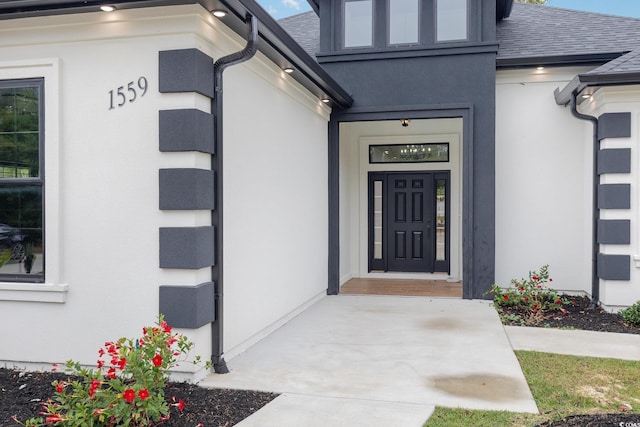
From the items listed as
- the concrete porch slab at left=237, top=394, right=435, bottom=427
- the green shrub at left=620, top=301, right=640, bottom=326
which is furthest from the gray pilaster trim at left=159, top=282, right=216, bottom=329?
the green shrub at left=620, top=301, right=640, bottom=326

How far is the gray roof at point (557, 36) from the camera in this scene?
823 cm

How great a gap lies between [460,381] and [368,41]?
6.08 metres

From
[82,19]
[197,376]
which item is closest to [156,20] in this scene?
[82,19]

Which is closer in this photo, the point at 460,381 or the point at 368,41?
the point at 460,381

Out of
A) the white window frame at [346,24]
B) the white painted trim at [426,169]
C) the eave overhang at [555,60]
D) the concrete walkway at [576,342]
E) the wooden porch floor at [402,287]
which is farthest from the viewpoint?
the white painted trim at [426,169]

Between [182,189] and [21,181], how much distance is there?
61.5 inches

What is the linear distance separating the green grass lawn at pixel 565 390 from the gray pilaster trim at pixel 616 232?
267 cm

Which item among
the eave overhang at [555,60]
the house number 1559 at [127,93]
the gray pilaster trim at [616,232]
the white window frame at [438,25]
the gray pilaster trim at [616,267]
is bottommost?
the gray pilaster trim at [616,267]

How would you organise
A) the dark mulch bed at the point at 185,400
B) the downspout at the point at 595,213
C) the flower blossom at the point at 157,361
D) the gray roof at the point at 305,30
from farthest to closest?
the gray roof at the point at 305,30
the downspout at the point at 595,213
the dark mulch bed at the point at 185,400
the flower blossom at the point at 157,361

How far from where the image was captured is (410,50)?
28.0 feet

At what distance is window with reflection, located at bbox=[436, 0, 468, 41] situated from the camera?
332 inches

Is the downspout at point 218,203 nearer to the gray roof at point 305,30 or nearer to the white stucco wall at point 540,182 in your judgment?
the gray roof at point 305,30

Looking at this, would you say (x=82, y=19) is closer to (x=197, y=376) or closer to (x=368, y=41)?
(x=197, y=376)

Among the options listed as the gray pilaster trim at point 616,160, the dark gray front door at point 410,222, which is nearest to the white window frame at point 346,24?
the dark gray front door at point 410,222
